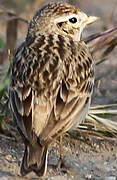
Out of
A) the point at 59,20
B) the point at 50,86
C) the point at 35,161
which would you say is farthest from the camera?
the point at 59,20

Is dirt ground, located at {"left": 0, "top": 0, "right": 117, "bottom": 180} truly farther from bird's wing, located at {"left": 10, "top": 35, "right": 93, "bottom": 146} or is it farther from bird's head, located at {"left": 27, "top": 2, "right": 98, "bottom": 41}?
bird's head, located at {"left": 27, "top": 2, "right": 98, "bottom": 41}

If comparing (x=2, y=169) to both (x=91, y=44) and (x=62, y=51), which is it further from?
(x=91, y=44)

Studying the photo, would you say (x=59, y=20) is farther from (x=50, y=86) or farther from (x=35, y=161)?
(x=35, y=161)

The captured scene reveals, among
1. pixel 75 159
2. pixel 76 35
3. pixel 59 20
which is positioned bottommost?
pixel 75 159

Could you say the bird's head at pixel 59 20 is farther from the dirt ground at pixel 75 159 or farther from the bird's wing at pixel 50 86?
the dirt ground at pixel 75 159

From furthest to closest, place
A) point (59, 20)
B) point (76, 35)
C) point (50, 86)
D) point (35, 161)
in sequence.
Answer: point (76, 35)
point (59, 20)
point (50, 86)
point (35, 161)

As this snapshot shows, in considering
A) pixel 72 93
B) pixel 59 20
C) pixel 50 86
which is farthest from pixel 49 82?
pixel 59 20

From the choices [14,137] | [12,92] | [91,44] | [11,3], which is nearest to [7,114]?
[14,137]

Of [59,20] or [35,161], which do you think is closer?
[35,161]
